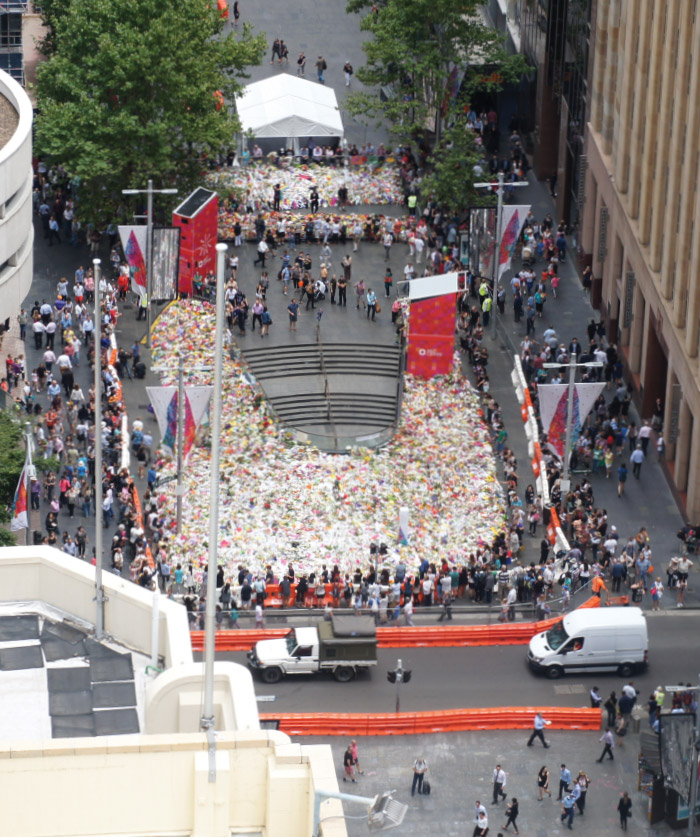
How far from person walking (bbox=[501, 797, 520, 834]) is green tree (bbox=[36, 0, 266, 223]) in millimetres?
39786

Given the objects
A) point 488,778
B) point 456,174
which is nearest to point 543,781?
point 488,778

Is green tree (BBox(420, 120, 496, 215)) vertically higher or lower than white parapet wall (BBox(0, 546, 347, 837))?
higher

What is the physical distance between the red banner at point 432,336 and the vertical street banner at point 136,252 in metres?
11.6

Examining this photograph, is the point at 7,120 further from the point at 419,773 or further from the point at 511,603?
the point at 419,773

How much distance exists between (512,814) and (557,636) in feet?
29.7

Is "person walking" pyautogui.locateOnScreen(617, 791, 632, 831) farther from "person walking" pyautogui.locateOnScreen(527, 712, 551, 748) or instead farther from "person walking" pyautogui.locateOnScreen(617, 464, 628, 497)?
"person walking" pyautogui.locateOnScreen(617, 464, 628, 497)

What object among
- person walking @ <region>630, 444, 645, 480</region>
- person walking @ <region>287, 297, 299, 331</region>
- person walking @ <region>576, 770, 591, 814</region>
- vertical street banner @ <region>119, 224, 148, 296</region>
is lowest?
person walking @ <region>576, 770, 591, 814</region>

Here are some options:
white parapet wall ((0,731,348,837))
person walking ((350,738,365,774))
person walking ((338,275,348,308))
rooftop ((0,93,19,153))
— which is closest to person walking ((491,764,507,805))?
person walking ((350,738,365,774))

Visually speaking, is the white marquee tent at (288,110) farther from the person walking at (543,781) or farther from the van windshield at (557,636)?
the person walking at (543,781)

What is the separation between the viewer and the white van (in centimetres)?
Result: 6031

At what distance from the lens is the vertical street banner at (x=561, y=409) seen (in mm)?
68312

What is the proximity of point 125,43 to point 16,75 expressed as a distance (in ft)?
64.1

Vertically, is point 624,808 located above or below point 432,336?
below

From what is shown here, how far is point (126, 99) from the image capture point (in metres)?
85.6
